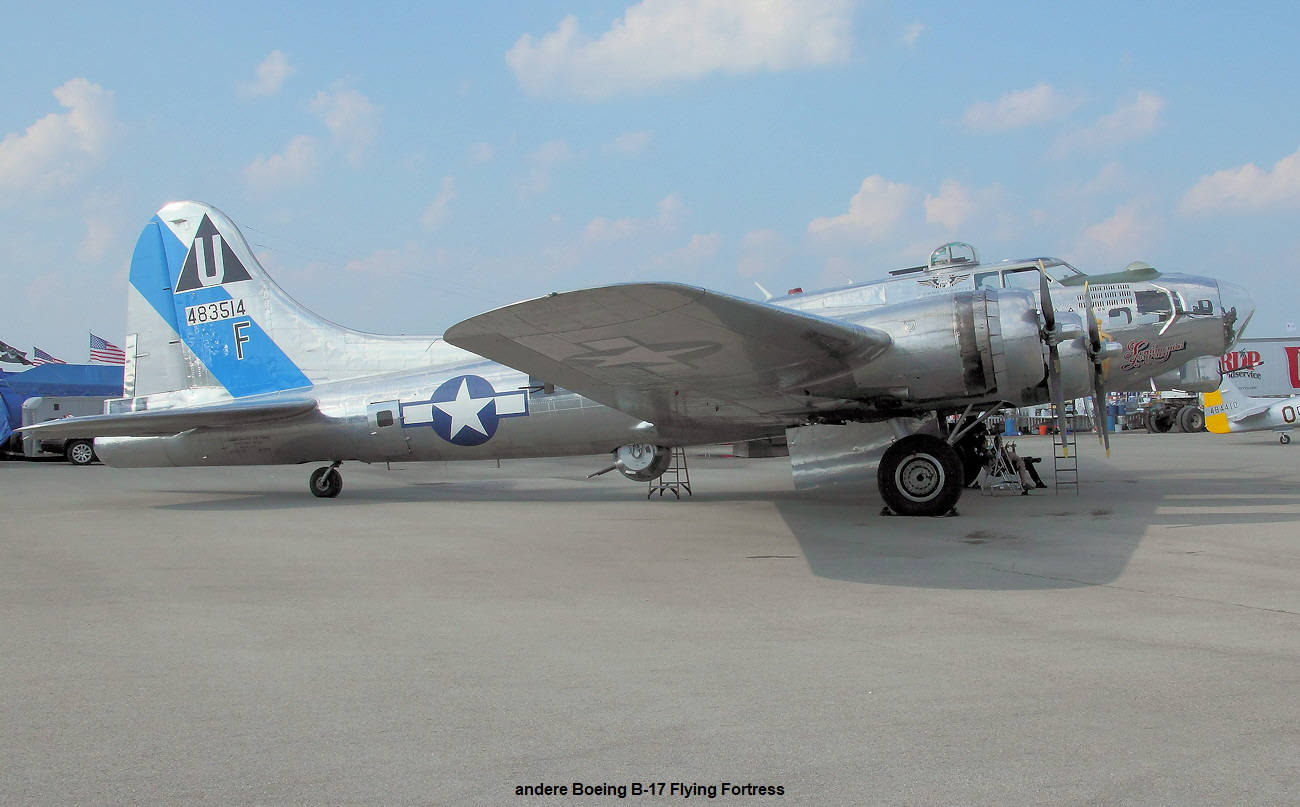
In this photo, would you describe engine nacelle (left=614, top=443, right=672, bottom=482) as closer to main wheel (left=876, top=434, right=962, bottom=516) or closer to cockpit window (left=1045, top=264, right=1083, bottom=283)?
main wheel (left=876, top=434, right=962, bottom=516)

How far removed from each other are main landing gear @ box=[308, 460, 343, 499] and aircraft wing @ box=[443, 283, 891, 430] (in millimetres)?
5850

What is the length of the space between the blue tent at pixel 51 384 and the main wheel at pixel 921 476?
30312 mm

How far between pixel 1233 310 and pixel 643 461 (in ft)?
25.1

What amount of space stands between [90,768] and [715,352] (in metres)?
5.71

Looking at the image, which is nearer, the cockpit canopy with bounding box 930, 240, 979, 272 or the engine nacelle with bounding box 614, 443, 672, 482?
the cockpit canopy with bounding box 930, 240, 979, 272

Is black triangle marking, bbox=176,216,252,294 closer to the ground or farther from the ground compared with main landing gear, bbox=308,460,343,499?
farther from the ground

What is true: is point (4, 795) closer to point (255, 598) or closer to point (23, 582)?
point (255, 598)

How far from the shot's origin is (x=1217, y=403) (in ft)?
100.0

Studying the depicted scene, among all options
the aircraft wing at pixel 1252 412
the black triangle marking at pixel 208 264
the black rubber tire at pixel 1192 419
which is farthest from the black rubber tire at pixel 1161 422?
the black triangle marking at pixel 208 264

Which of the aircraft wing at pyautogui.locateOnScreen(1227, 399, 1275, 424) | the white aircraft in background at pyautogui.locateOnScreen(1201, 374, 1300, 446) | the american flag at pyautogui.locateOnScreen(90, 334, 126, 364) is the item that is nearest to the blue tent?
the american flag at pyautogui.locateOnScreen(90, 334, 126, 364)

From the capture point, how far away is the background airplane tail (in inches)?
522

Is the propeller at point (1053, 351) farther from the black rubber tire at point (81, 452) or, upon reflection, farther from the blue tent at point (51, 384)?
the blue tent at point (51, 384)

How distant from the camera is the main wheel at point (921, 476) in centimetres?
879

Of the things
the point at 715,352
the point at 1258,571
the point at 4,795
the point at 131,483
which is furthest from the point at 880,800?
the point at 131,483
